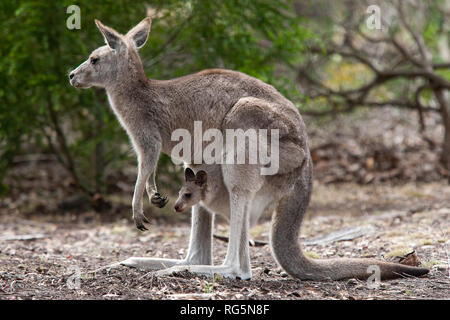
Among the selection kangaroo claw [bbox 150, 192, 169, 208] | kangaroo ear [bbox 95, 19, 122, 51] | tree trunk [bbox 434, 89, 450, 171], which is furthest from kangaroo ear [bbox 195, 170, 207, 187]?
tree trunk [bbox 434, 89, 450, 171]

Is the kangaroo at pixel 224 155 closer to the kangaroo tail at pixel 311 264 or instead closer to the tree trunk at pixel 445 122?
the kangaroo tail at pixel 311 264

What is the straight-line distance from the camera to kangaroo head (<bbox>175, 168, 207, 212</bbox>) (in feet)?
13.4

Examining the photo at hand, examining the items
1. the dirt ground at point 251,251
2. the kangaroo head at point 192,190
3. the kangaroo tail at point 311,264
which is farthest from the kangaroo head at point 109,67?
the kangaroo tail at point 311,264

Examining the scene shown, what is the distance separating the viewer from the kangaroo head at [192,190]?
409 centimetres

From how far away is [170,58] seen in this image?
7.36 m

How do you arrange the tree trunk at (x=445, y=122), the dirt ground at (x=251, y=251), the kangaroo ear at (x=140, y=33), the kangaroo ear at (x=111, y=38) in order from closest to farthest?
the dirt ground at (x=251, y=251)
the kangaroo ear at (x=111, y=38)
the kangaroo ear at (x=140, y=33)
the tree trunk at (x=445, y=122)

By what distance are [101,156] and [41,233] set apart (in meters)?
1.64

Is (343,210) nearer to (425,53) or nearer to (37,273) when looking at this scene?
(425,53)

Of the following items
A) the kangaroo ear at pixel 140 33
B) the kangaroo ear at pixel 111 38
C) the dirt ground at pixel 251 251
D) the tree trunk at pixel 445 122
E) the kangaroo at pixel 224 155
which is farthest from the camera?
the tree trunk at pixel 445 122

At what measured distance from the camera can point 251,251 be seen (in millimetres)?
5348

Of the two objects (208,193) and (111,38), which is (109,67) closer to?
(111,38)

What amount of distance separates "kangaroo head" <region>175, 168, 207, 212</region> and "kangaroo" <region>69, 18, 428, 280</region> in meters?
0.08

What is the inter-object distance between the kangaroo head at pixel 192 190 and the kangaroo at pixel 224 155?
8cm
